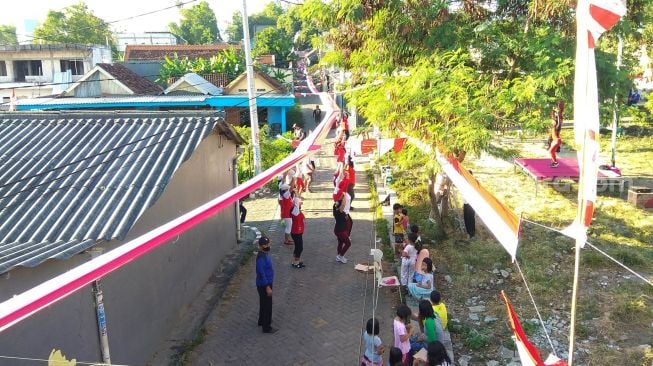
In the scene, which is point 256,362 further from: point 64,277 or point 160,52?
point 160,52

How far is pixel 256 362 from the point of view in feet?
25.5

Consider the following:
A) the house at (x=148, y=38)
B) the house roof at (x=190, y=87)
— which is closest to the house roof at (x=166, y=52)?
the house roof at (x=190, y=87)

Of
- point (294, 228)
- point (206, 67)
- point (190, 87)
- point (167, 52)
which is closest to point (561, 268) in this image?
point (294, 228)

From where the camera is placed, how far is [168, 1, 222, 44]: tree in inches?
3240

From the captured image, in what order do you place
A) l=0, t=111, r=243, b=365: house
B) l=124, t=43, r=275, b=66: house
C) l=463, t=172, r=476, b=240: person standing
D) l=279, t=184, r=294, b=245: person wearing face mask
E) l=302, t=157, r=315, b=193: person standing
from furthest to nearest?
l=124, t=43, r=275, b=66: house, l=302, t=157, r=315, b=193: person standing, l=463, t=172, r=476, b=240: person standing, l=279, t=184, r=294, b=245: person wearing face mask, l=0, t=111, r=243, b=365: house

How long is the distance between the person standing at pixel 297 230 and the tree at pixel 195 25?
246ft

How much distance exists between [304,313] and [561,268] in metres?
5.35

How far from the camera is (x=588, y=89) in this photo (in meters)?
3.81

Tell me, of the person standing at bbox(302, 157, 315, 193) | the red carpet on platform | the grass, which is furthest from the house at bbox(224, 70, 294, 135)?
the red carpet on platform

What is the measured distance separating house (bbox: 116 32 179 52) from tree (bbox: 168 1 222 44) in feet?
48.0

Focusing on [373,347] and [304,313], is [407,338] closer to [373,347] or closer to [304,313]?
[373,347]

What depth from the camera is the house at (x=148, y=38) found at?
6438 centimetres

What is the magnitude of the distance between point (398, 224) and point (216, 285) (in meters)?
4.03

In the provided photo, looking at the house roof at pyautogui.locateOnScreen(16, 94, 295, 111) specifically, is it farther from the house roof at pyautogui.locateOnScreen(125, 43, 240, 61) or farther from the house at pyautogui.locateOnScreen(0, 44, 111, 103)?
the house roof at pyautogui.locateOnScreen(125, 43, 240, 61)
